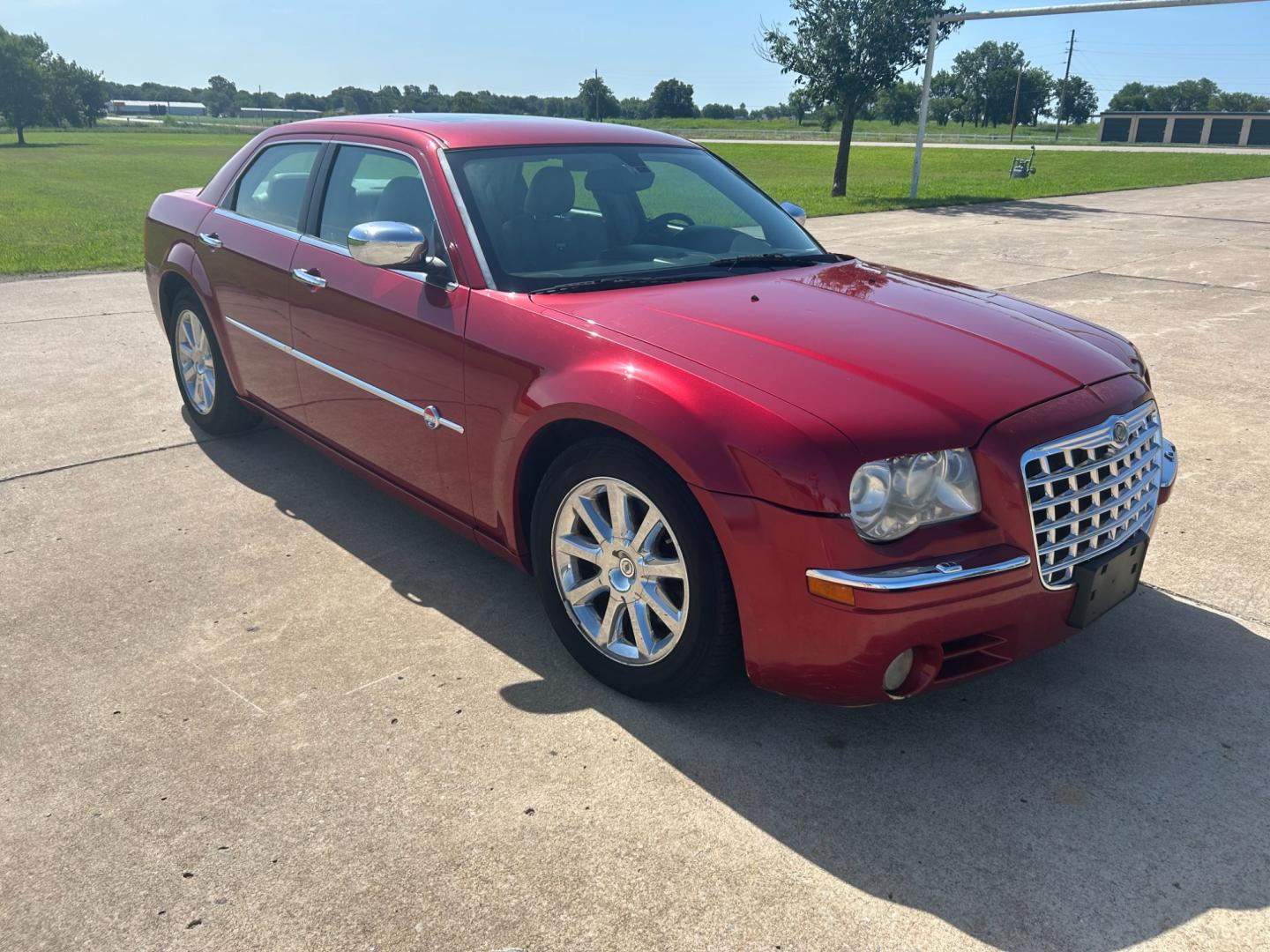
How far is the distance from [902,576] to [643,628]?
858 millimetres

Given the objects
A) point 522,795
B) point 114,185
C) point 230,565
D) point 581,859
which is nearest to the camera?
point 581,859

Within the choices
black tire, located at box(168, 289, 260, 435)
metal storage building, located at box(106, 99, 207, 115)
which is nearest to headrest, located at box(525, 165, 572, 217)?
black tire, located at box(168, 289, 260, 435)

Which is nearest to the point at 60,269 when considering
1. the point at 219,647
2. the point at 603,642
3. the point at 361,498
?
the point at 361,498

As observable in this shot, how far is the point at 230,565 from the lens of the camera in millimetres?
4203

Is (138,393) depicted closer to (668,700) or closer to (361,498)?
(361,498)

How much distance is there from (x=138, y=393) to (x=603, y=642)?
462cm

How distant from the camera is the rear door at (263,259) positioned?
457cm

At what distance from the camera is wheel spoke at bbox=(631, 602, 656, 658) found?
3.12 m

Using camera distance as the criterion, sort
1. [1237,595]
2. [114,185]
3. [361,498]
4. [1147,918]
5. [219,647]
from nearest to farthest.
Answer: [1147,918] < [219,647] < [1237,595] < [361,498] < [114,185]

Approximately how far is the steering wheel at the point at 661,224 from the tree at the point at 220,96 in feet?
468

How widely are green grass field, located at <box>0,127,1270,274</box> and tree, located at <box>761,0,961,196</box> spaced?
2.19 meters

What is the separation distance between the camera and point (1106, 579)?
9.62 ft

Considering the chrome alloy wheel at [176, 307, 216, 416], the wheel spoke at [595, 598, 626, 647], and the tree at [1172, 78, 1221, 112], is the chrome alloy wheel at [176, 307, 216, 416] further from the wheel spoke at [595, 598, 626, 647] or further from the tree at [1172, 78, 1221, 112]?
the tree at [1172, 78, 1221, 112]

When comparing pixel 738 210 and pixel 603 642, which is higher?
pixel 738 210
